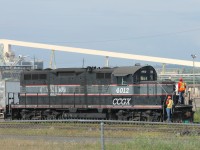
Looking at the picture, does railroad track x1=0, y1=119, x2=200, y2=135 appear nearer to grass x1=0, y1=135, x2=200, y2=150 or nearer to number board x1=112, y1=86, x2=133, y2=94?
grass x1=0, y1=135, x2=200, y2=150

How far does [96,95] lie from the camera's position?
3077 centimetres

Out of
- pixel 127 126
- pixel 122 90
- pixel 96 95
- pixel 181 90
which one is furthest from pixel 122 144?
pixel 96 95

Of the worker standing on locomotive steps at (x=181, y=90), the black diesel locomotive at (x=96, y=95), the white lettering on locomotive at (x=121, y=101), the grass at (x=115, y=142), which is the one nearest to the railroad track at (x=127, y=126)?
the grass at (x=115, y=142)

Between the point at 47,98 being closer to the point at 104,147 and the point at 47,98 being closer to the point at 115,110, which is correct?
the point at 115,110

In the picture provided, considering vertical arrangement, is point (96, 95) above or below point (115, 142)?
above

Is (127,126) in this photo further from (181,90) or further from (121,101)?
(121,101)

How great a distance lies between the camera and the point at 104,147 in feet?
40.6

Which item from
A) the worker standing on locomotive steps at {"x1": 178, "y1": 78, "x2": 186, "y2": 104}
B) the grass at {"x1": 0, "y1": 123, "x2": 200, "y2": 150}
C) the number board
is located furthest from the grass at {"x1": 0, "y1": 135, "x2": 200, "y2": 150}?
the worker standing on locomotive steps at {"x1": 178, "y1": 78, "x2": 186, "y2": 104}

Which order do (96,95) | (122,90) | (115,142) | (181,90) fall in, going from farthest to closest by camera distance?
(96,95) → (122,90) → (181,90) → (115,142)

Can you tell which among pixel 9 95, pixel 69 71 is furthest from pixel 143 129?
pixel 9 95

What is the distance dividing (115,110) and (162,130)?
14746mm

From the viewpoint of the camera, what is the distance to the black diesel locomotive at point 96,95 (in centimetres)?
2886

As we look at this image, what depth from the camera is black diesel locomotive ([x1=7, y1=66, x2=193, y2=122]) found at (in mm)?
28859

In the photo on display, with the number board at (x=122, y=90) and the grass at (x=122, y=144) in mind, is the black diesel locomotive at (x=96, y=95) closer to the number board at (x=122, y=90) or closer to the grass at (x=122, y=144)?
the number board at (x=122, y=90)
